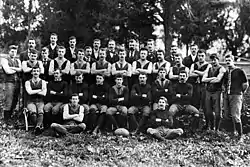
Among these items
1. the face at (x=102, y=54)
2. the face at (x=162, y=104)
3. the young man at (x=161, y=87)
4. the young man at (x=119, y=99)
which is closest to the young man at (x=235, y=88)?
the young man at (x=161, y=87)

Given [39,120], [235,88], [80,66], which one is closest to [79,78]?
[80,66]

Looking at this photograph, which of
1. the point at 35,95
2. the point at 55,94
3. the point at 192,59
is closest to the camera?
the point at 35,95

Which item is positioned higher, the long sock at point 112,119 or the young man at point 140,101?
the young man at point 140,101

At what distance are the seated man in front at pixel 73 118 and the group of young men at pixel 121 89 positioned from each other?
22 millimetres

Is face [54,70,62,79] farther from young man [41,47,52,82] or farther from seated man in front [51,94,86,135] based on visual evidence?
seated man in front [51,94,86,135]

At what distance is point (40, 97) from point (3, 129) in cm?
110

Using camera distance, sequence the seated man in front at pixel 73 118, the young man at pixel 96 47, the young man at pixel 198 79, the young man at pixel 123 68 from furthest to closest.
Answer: the young man at pixel 96 47, the young man at pixel 198 79, the young man at pixel 123 68, the seated man in front at pixel 73 118

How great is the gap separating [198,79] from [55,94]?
3473mm

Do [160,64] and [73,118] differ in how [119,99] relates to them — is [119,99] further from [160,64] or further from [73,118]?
[160,64]

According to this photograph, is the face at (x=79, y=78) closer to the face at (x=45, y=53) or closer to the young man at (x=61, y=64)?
the young man at (x=61, y=64)

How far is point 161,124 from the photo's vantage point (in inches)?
331

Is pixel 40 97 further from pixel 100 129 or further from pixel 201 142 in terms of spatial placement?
pixel 201 142

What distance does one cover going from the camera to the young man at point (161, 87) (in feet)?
28.8

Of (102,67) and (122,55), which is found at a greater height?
(122,55)
